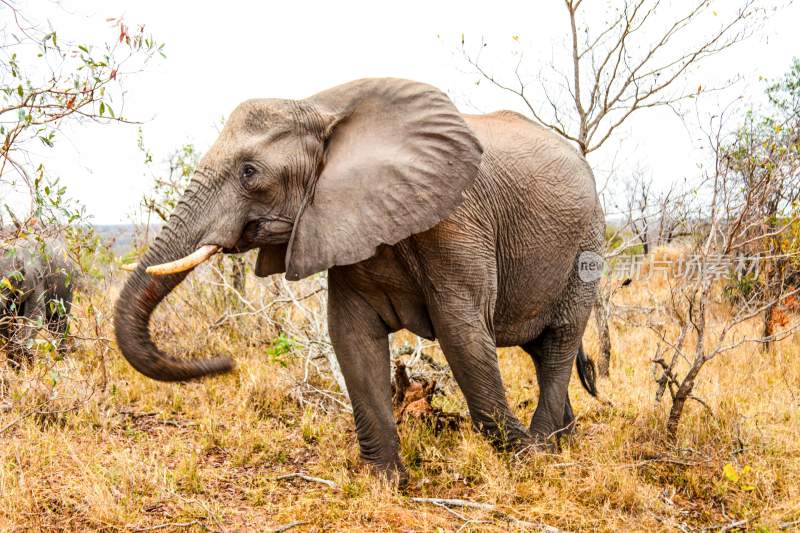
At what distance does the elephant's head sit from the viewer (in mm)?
3455

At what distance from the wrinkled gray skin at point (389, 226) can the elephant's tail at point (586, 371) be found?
105 cm

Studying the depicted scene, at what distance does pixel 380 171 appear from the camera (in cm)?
361

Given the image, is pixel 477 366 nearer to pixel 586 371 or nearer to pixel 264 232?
pixel 264 232

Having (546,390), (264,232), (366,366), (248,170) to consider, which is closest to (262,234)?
(264,232)

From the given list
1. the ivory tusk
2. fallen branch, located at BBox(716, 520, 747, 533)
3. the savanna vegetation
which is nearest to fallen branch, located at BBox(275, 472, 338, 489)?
the savanna vegetation

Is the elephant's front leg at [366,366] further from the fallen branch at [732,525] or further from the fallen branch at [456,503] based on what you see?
the fallen branch at [732,525]

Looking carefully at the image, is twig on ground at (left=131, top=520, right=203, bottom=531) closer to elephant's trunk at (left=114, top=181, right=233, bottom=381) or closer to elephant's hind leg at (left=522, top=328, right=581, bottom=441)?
elephant's trunk at (left=114, top=181, right=233, bottom=381)

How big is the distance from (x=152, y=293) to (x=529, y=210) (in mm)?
2156

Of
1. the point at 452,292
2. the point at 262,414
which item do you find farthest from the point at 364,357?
the point at 262,414

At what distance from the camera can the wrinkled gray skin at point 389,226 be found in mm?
3492

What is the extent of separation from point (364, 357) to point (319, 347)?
2384 millimetres

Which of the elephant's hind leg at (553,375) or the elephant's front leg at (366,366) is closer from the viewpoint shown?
the elephant's front leg at (366,366)

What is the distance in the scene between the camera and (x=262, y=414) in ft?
19.4

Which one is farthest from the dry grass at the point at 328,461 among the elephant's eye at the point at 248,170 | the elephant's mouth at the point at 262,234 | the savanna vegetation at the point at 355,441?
the elephant's eye at the point at 248,170
